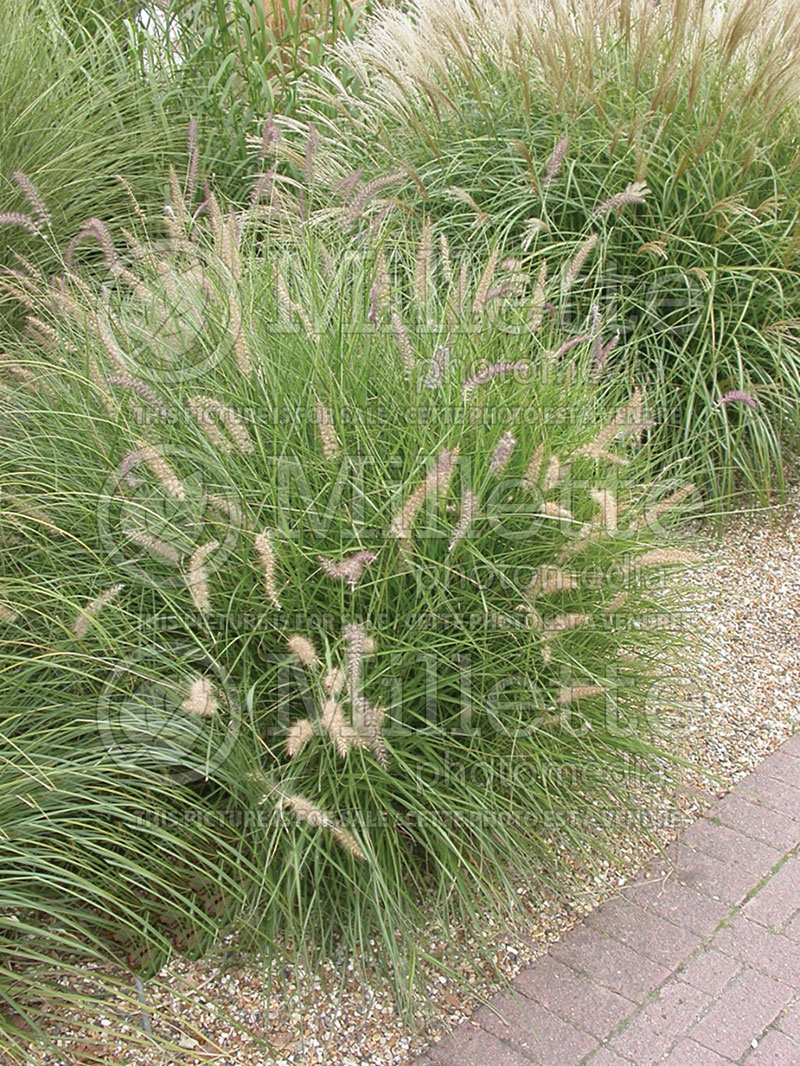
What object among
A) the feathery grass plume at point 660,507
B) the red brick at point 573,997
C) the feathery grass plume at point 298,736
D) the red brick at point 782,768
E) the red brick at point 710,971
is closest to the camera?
the feathery grass plume at point 298,736

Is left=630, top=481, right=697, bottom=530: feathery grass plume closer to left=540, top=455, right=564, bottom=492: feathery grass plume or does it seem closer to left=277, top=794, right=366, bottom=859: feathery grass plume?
left=540, top=455, right=564, bottom=492: feathery grass plume

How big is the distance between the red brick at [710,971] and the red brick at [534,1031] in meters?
0.32

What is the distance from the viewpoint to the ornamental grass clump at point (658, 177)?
4.52 meters

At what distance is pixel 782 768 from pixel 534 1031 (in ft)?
4.37

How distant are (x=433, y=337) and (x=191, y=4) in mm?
4277

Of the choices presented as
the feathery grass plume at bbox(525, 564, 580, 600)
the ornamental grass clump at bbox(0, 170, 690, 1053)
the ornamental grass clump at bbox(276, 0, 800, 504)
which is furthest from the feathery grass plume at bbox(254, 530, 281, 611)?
the ornamental grass clump at bbox(276, 0, 800, 504)

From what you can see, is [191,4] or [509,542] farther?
[191,4]

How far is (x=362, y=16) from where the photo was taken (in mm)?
6840

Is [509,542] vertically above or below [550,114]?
below

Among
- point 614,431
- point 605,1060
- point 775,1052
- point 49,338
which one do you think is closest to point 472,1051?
point 605,1060

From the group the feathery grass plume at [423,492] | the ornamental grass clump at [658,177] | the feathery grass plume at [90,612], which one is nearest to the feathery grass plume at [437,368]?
the feathery grass plume at [423,492]

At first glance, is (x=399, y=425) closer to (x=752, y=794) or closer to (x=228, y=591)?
(x=228, y=591)

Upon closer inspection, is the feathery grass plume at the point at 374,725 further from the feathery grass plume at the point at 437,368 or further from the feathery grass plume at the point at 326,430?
the feathery grass plume at the point at 437,368

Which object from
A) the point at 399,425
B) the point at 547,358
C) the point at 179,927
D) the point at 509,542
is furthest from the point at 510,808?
the point at 547,358
